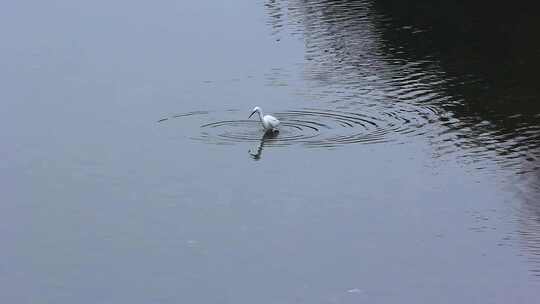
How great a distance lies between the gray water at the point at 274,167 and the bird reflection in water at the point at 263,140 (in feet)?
0.29

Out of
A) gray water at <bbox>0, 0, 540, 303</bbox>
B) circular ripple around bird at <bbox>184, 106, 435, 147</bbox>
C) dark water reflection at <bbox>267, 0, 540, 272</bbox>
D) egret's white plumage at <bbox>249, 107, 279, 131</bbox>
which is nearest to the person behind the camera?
gray water at <bbox>0, 0, 540, 303</bbox>

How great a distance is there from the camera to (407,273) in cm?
1722

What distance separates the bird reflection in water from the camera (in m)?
23.5

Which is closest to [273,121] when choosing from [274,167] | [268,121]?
[268,121]

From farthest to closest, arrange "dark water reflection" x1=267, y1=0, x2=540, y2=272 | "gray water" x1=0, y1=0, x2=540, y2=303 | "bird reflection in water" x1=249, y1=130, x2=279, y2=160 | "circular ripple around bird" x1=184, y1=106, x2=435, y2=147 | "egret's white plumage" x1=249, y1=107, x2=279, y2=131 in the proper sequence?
"egret's white plumage" x1=249, y1=107, x2=279, y2=131 < "circular ripple around bird" x1=184, y1=106, x2=435, y2=147 < "bird reflection in water" x1=249, y1=130, x2=279, y2=160 < "dark water reflection" x1=267, y1=0, x2=540, y2=272 < "gray water" x1=0, y1=0, x2=540, y2=303

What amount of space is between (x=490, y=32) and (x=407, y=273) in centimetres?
2014

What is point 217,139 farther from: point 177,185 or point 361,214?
point 361,214

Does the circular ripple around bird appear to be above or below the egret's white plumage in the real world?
below

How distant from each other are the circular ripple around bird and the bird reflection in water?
0.02 m

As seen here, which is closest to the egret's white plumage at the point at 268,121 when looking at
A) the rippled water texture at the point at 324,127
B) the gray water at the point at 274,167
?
the rippled water texture at the point at 324,127

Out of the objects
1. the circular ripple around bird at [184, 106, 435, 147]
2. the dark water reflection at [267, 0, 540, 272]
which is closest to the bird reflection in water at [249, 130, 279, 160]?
the circular ripple around bird at [184, 106, 435, 147]

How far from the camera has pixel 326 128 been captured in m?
25.0

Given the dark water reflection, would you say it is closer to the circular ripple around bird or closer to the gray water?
the gray water

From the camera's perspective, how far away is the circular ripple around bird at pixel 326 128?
24250 millimetres
